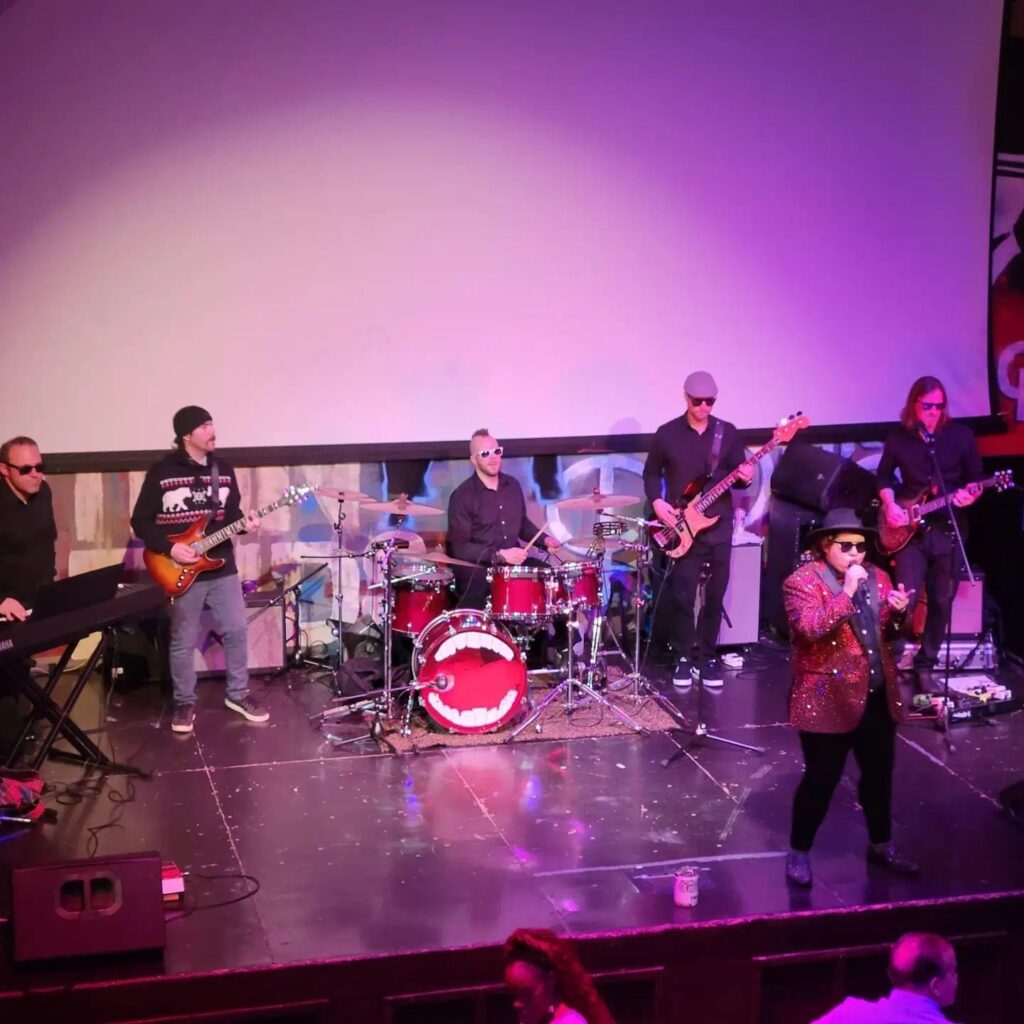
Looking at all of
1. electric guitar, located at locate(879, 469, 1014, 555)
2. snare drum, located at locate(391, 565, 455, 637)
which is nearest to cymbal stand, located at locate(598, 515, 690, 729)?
snare drum, located at locate(391, 565, 455, 637)

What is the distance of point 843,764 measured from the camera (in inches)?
254

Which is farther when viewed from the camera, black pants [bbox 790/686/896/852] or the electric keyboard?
the electric keyboard

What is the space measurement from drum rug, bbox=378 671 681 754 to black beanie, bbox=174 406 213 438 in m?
2.13

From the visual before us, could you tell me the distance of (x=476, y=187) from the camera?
9.64 meters

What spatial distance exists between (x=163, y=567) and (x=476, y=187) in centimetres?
334

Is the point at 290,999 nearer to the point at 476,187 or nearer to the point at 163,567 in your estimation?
the point at 163,567

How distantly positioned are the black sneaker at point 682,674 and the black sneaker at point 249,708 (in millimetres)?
2707

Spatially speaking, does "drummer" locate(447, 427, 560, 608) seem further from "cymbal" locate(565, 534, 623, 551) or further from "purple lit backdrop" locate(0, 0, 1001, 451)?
"purple lit backdrop" locate(0, 0, 1001, 451)

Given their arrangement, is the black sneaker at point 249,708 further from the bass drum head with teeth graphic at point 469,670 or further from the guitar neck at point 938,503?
the guitar neck at point 938,503

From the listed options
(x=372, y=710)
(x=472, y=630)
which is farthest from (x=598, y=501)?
(x=372, y=710)

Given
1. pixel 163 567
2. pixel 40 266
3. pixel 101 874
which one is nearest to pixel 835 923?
pixel 101 874

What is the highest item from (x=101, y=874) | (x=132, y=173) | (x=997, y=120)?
(x=997, y=120)

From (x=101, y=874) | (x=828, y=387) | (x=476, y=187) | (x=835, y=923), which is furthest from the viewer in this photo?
(x=828, y=387)

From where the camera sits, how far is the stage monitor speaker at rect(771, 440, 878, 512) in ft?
34.7
